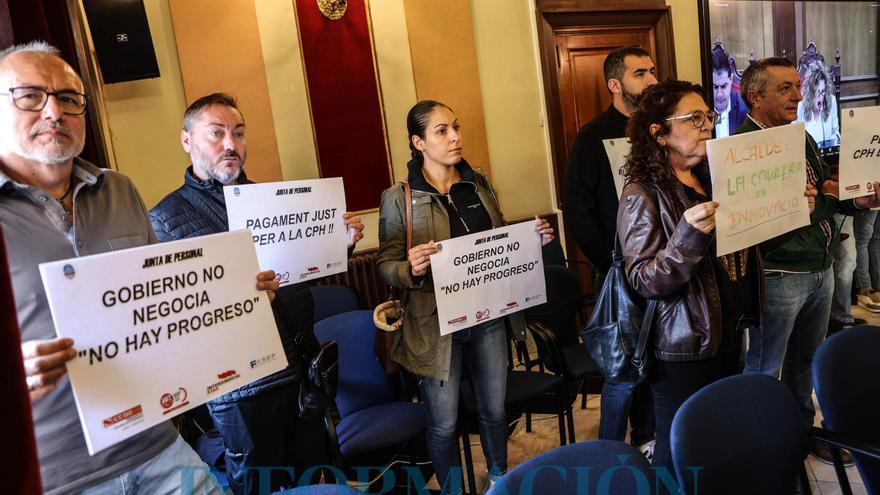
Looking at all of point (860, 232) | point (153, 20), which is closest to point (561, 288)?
point (153, 20)

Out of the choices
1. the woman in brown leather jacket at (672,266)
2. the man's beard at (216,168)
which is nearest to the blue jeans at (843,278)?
the woman in brown leather jacket at (672,266)

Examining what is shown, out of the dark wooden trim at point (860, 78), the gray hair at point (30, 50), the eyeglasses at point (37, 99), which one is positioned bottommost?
the eyeglasses at point (37, 99)

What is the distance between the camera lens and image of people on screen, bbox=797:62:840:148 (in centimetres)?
599

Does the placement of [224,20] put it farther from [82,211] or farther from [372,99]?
[82,211]

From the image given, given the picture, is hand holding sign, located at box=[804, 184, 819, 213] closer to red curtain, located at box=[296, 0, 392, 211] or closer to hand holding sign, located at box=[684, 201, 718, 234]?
hand holding sign, located at box=[684, 201, 718, 234]

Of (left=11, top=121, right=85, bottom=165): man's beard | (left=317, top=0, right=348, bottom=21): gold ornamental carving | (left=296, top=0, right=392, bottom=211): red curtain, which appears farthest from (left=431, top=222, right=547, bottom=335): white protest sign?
(left=317, top=0, right=348, bottom=21): gold ornamental carving

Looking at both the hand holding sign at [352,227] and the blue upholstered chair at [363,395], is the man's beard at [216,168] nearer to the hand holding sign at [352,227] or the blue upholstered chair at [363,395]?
the hand holding sign at [352,227]

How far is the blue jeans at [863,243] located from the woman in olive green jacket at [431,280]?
3940 mm

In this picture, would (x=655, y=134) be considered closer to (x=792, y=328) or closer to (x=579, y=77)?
(x=792, y=328)

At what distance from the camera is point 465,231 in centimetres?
237

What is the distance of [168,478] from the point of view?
148 cm

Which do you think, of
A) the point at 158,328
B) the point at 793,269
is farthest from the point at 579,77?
the point at 158,328

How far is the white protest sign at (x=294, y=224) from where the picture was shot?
1.98m

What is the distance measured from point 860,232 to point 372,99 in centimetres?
417
